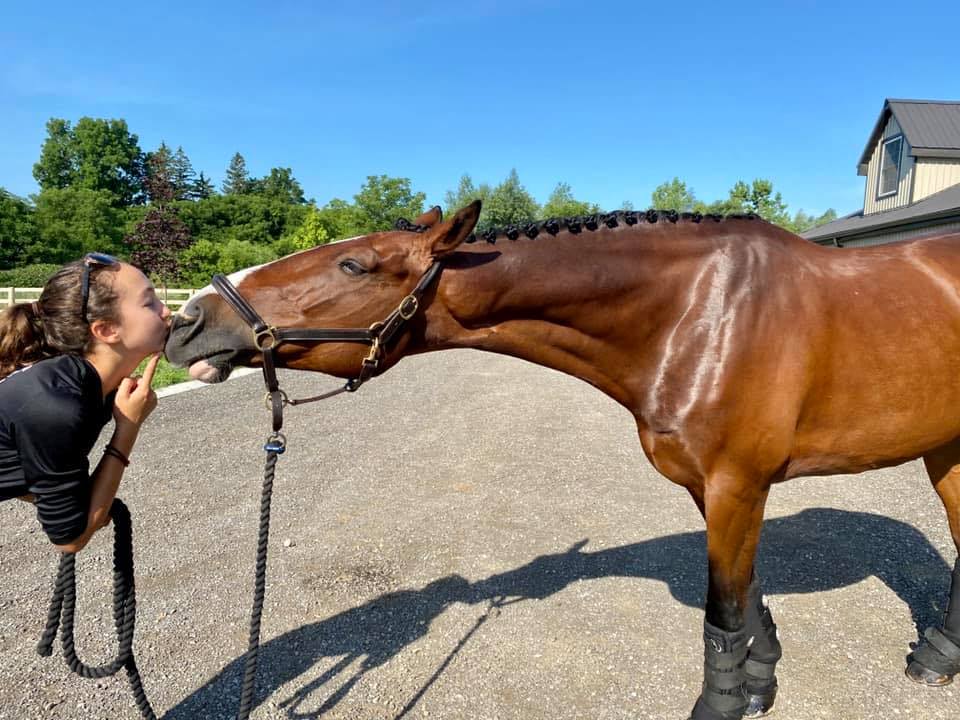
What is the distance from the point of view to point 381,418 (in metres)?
7.74

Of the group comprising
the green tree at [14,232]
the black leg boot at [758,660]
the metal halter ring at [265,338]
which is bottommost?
the black leg boot at [758,660]

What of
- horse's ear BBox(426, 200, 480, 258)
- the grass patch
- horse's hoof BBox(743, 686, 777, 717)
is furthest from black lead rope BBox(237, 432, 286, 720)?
the grass patch

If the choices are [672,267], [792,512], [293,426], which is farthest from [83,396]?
[293,426]

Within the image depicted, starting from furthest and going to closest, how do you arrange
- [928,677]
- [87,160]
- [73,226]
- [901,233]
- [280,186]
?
1. [280,186]
2. [87,160]
3. [73,226]
4. [901,233]
5. [928,677]

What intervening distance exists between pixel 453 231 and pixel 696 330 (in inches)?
40.3

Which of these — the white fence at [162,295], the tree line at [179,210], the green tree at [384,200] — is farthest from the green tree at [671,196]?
the white fence at [162,295]

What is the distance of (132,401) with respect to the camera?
189cm

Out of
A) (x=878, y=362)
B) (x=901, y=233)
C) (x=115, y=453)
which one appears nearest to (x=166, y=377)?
(x=115, y=453)

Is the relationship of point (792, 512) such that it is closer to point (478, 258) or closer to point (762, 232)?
point (762, 232)

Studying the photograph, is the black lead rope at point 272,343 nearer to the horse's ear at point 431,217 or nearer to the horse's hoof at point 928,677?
the horse's ear at point 431,217

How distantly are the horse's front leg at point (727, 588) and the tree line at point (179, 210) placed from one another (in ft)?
65.6

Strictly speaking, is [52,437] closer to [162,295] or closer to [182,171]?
[162,295]

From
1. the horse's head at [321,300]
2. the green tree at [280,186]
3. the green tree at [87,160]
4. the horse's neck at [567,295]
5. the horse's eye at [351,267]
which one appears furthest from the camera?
the green tree at [280,186]

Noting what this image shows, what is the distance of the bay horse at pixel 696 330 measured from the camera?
2.09m
